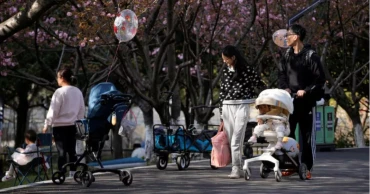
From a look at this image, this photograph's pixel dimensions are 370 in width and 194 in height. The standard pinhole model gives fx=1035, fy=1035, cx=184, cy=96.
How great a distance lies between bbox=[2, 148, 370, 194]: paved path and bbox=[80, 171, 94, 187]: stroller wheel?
84 mm

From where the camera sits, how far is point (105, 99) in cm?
1316

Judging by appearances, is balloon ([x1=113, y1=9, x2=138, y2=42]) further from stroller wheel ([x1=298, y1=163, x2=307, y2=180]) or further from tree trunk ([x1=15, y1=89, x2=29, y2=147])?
tree trunk ([x1=15, y1=89, x2=29, y2=147])

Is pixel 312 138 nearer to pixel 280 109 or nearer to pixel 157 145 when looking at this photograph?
pixel 280 109

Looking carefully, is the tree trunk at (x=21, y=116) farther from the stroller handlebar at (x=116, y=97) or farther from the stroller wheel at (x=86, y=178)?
the stroller wheel at (x=86, y=178)

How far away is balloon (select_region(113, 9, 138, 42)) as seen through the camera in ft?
54.5

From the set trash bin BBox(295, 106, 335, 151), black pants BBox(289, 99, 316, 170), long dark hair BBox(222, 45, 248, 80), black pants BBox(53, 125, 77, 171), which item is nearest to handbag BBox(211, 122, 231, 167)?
long dark hair BBox(222, 45, 248, 80)

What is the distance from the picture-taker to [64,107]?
1355 centimetres

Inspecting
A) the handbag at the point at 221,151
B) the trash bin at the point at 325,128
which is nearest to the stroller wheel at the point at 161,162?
the handbag at the point at 221,151

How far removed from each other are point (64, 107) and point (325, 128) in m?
11.7

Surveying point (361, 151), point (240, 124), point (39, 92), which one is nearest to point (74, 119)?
point (240, 124)

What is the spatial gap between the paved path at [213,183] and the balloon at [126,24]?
7.66ft

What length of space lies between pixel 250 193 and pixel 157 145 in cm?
495

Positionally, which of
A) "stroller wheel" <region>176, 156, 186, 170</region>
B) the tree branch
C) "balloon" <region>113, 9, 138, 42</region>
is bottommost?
"stroller wheel" <region>176, 156, 186, 170</region>

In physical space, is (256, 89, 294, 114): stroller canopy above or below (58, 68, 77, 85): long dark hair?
below
